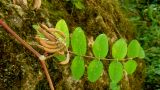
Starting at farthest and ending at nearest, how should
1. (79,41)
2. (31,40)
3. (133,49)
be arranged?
(31,40), (133,49), (79,41)

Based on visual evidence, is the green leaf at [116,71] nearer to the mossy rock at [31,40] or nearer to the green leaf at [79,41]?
the green leaf at [79,41]

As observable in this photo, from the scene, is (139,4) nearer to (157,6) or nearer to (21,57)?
(157,6)

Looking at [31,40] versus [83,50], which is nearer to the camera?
[83,50]

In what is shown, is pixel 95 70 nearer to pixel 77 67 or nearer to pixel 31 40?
pixel 77 67

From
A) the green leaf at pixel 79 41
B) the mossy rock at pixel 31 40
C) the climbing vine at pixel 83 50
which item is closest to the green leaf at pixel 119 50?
the climbing vine at pixel 83 50

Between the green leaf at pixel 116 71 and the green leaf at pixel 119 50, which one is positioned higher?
the green leaf at pixel 119 50

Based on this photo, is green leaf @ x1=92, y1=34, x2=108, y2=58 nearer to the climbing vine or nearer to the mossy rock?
the climbing vine

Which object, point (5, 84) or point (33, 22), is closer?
point (5, 84)

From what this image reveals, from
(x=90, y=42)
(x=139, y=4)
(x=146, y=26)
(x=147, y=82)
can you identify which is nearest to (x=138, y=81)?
(x=147, y=82)

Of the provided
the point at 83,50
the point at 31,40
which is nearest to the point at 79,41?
the point at 83,50
